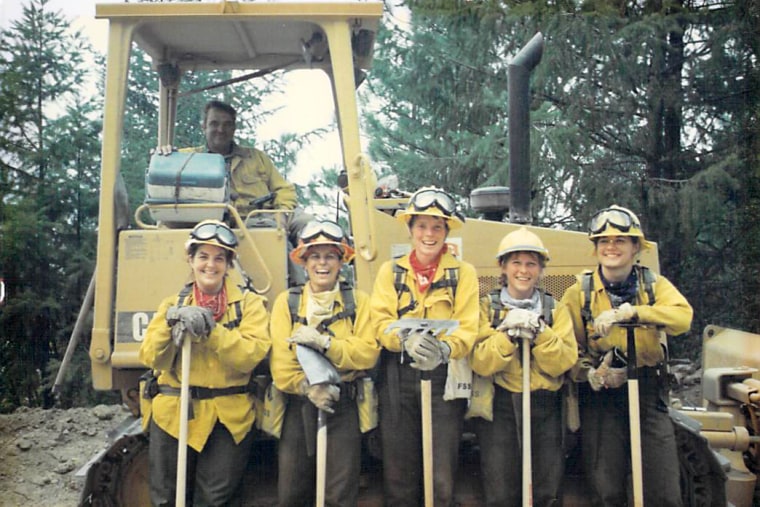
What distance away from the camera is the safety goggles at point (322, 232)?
3.99 meters

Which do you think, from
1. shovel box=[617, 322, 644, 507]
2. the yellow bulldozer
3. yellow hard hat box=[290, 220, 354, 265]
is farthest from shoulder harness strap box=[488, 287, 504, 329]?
yellow hard hat box=[290, 220, 354, 265]

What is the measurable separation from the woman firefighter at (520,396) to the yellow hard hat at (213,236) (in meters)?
1.37

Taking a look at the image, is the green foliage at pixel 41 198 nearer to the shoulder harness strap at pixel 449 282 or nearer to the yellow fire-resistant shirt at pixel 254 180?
the yellow fire-resistant shirt at pixel 254 180

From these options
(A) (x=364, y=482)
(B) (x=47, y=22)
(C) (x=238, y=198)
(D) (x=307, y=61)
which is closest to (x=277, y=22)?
(D) (x=307, y=61)

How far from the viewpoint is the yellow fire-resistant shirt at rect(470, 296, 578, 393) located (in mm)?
3885

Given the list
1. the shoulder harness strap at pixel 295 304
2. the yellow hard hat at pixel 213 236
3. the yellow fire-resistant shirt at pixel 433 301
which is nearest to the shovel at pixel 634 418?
the yellow fire-resistant shirt at pixel 433 301

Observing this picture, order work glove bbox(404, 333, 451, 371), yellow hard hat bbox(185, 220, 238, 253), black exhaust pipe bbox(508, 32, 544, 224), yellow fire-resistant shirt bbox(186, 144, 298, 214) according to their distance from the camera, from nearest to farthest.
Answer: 1. work glove bbox(404, 333, 451, 371)
2. yellow hard hat bbox(185, 220, 238, 253)
3. black exhaust pipe bbox(508, 32, 544, 224)
4. yellow fire-resistant shirt bbox(186, 144, 298, 214)

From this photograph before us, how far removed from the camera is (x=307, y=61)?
498 centimetres

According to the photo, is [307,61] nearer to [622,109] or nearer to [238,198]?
[238,198]

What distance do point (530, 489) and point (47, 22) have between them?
752 cm

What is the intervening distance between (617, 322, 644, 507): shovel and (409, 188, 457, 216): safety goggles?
104 cm

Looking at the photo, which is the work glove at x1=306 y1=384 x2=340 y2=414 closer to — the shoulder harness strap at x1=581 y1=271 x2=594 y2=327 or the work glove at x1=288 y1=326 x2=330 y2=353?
the work glove at x1=288 y1=326 x2=330 y2=353

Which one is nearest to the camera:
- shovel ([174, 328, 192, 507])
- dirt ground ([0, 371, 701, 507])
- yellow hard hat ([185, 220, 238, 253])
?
shovel ([174, 328, 192, 507])

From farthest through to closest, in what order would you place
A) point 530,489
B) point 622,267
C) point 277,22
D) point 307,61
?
point 307,61 → point 277,22 → point 622,267 → point 530,489
